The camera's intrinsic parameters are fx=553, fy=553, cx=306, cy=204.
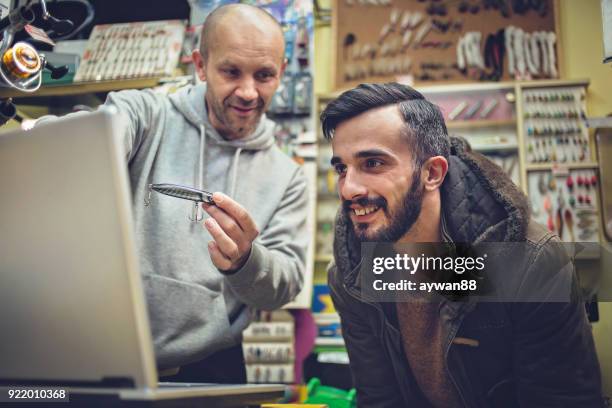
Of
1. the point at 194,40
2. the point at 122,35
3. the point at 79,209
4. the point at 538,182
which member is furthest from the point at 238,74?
the point at 538,182

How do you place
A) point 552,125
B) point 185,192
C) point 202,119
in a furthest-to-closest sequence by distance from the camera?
point 552,125 → point 202,119 → point 185,192

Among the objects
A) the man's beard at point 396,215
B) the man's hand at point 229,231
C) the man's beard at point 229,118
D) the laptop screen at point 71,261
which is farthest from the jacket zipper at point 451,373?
the laptop screen at point 71,261

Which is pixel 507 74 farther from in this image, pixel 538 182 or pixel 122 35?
pixel 122 35

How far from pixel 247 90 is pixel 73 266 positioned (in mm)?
839

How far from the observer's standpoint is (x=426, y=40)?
2.99 meters

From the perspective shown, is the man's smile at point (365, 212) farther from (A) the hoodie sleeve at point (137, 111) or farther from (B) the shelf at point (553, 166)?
(B) the shelf at point (553, 166)

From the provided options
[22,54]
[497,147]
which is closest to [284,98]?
[497,147]

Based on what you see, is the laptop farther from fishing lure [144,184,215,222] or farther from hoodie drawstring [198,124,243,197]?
hoodie drawstring [198,124,243,197]

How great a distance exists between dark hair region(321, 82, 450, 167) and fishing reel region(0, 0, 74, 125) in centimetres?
65

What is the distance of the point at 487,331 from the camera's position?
1.19 meters

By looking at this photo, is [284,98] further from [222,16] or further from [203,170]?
[203,170]

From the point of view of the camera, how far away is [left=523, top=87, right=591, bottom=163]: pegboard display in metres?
2.48

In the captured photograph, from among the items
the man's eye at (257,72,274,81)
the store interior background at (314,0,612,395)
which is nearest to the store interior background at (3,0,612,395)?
the store interior background at (314,0,612,395)

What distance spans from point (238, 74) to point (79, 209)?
2.78ft
